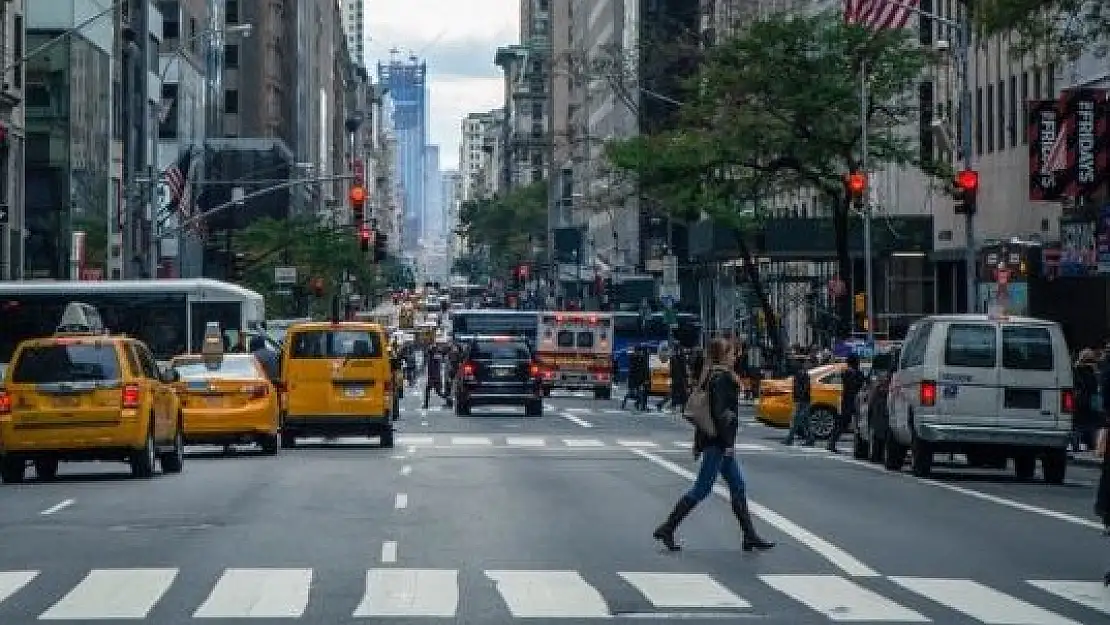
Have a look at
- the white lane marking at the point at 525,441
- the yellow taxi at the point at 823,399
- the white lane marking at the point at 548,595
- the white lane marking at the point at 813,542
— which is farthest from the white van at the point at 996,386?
the white lane marking at the point at 548,595

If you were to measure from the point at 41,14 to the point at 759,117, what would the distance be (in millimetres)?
27045

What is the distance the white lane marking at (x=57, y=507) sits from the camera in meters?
25.3


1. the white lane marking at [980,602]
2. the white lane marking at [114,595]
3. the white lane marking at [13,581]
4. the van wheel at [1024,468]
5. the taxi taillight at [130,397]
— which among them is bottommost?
the van wheel at [1024,468]

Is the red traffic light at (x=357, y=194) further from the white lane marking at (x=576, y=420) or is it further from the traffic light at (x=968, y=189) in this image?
the traffic light at (x=968, y=189)

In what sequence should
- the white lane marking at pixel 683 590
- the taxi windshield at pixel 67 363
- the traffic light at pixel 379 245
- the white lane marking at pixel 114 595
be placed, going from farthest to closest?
the traffic light at pixel 379 245
the taxi windshield at pixel 67 363
the white lane marking at pixel 683 590
the white lane marking at pixel 114 595

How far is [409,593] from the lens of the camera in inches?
657

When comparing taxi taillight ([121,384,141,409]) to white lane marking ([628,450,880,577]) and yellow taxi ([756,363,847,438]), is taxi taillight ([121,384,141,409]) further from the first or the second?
yellow taxi ([756,363,847,438])

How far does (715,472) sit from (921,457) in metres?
13.7

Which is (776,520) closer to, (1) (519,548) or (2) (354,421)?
(1) (519,548)

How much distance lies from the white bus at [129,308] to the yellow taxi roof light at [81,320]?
1.81 ft

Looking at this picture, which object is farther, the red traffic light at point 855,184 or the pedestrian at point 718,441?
the red traffic light at point 855,184

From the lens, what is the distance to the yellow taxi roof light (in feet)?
141

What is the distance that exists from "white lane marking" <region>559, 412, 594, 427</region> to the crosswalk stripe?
37.2 meters

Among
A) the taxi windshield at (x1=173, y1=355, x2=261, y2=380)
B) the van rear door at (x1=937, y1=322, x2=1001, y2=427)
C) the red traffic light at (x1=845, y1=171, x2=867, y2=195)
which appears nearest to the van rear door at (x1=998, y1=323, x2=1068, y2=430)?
the van rear door at (x1=937, y1=322, x2=1001, y2=427)
